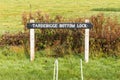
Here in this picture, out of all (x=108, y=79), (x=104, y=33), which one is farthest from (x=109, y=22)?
(x=108, y=79)

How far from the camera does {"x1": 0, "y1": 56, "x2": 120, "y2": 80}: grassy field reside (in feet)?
34.4

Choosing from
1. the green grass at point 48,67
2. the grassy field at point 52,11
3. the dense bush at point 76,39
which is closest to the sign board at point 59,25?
the dense bush at point 76,39

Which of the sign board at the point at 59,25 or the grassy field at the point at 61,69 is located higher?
the sign board at the point at 59,25

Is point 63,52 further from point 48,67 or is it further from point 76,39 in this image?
point 48,67

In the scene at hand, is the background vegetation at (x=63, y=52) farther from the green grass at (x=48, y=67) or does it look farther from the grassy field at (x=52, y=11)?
the grassy field at (x=52, y=11)

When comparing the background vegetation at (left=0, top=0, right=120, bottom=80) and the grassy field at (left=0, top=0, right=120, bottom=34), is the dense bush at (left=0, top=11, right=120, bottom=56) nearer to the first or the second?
the background vegetation at (left=0, top=0, right=120, bottom=80)

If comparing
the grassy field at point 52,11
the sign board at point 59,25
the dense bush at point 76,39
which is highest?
the sign board at point 59,25

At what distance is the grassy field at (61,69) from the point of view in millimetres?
10484

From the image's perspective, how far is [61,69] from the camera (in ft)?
35.8

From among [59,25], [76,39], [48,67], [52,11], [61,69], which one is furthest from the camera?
[52,11]

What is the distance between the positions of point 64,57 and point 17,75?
200 centimetres

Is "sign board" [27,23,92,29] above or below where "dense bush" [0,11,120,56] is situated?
→ above

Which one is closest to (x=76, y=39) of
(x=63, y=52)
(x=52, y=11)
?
(x=63, y=52)

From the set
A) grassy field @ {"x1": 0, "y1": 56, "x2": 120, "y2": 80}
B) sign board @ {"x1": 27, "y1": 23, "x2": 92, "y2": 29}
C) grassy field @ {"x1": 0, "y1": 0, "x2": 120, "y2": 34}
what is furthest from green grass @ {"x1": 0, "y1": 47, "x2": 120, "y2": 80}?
grassy field @ {"x1": 0, "y1": 0, "x2": 120, "y2": 34}
